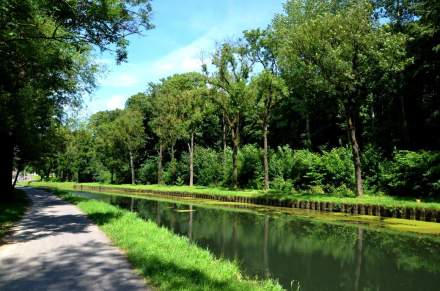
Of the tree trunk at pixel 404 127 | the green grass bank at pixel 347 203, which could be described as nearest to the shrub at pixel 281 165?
the green grass bank at pixel 347 203

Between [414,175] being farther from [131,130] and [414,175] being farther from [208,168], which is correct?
[131,130]

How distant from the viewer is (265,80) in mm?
43156

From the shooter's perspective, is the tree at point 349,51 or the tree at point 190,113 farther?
the tree at point 190,113

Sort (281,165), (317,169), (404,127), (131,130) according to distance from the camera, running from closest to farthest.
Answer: (317,169), (404,127), (281,165), (131,130)

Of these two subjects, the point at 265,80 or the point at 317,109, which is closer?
the point at 265,80

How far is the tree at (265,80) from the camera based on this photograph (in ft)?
140

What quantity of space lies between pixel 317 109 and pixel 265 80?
13.8 m

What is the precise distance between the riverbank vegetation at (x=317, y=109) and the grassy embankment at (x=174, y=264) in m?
6.07

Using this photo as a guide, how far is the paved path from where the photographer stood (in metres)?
8.53

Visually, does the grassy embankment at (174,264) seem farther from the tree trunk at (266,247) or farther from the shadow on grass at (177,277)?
the tree trunk at (266,247)

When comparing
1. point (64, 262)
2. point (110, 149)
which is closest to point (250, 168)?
point (110, 149)

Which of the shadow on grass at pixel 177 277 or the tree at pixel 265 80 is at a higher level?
the tree at pixel 265 80

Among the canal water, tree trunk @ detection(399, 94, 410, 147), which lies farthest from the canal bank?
tree trunk @ detection(399, 94, 410, 147)

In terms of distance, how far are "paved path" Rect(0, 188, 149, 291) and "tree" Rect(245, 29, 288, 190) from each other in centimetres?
2937
